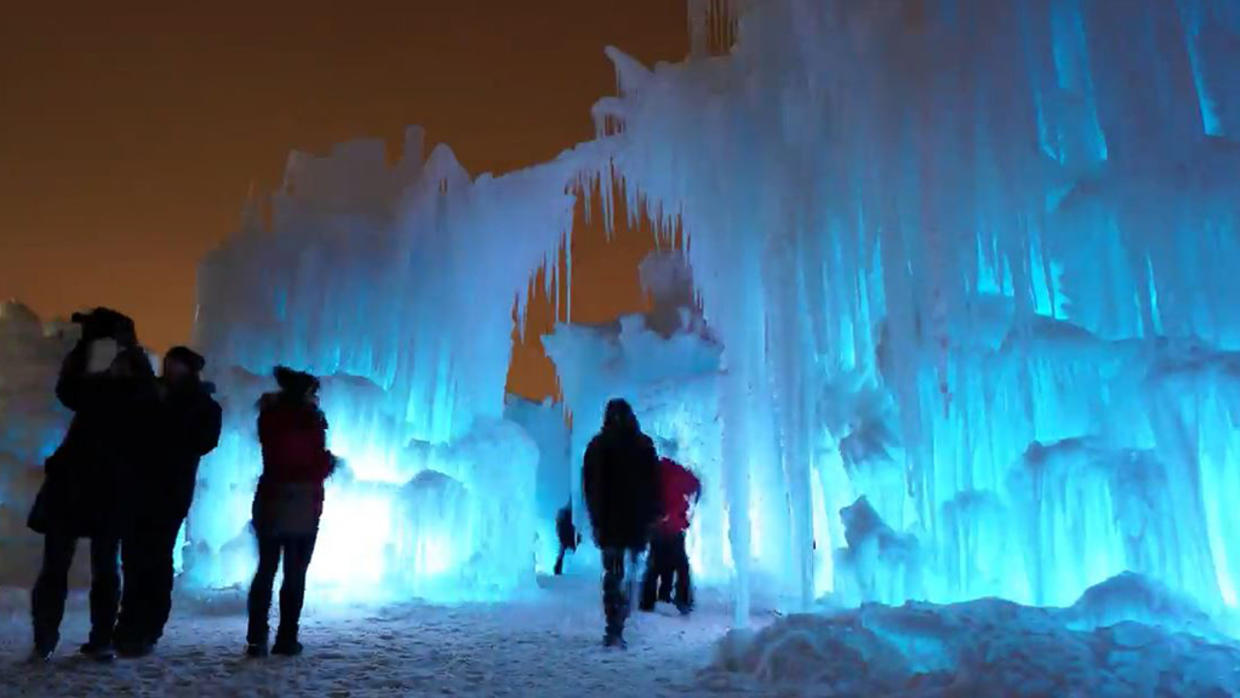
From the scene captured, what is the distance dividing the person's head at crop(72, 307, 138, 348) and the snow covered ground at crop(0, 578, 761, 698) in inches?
71.9

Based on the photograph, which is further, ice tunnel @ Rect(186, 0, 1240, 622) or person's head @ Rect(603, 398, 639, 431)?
person's head @ Rect(603, 398, 639, 431)

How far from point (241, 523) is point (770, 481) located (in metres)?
8.15

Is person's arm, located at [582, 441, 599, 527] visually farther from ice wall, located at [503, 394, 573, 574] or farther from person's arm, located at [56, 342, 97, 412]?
ice wall, located at [503, 394, 573, 574]

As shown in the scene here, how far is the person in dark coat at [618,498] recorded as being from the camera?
261 inches

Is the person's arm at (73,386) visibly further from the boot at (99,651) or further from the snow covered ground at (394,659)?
the snow covered ground at (394,659)

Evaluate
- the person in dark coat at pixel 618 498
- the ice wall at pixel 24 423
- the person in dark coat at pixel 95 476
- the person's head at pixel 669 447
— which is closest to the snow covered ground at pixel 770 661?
the person in dark coat at pixel 95 476

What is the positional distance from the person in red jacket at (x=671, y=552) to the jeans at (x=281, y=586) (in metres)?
3.82

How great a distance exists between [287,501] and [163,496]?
2.30ft

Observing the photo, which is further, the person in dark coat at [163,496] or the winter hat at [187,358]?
the winter hat at [187,358]

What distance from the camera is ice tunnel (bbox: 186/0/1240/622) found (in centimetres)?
647

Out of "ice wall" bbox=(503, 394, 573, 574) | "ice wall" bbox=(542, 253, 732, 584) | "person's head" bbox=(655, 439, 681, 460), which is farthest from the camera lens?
"ice wall" bbox=(503, 394, 573, 574)

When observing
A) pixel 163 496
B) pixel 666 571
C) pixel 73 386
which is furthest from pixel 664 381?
pixel 73 386

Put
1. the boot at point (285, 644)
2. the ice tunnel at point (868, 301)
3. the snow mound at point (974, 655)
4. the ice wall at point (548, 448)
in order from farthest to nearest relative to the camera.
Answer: the ice wall at point (548, 448) < the ice tunnel at point (868, 301) < the boot at point (285, 644) < the snow mound at point (974, 655)

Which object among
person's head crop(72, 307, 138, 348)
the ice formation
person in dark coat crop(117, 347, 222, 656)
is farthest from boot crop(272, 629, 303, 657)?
the ice formation
